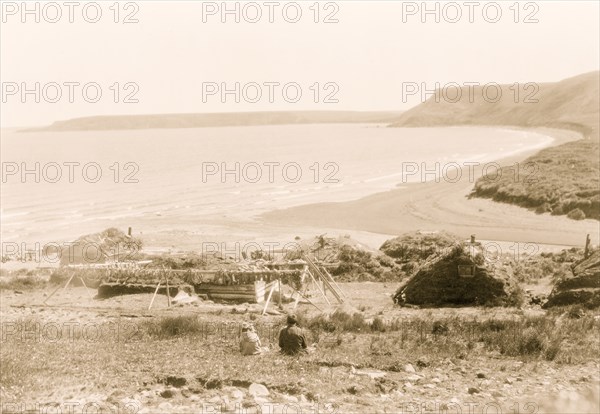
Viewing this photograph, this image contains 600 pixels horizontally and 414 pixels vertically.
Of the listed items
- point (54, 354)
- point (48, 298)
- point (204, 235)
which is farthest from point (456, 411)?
point (204, 235)

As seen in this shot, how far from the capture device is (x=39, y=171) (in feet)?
310

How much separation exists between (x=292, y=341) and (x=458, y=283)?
834cm

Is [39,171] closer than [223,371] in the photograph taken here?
Result: No

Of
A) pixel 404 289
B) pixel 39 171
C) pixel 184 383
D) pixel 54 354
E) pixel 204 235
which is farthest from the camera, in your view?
pixel 39 171

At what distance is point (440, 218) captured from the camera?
145ft

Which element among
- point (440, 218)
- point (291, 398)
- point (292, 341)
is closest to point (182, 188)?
point (440, 218)

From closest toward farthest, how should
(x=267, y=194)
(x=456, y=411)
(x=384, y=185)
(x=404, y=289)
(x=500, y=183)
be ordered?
1. (x=456, y=411)
2. (x=404, y=289)
3. (x=500, y=183)
4. (x=267, y=194)
5. (x=384, y=185)

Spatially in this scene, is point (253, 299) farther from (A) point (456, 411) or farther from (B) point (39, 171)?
(B) point (39, 171)

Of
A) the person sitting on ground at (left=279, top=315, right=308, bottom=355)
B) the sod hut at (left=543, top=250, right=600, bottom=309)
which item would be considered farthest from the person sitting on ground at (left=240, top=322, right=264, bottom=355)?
the sod hut at (left=543, top=250, right=600, bottom=309)

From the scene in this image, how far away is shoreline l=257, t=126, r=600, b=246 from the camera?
3816 centimetres

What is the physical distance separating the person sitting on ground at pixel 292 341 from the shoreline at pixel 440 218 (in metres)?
23.8

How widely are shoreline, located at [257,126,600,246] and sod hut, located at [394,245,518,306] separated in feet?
50.5

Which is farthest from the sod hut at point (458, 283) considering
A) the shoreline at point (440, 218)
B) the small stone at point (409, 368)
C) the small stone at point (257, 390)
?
the shoreline at point (440, 218)

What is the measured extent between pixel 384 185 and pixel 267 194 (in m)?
11.1
